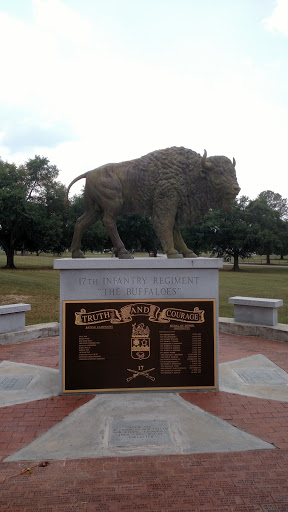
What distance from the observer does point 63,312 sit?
5094mm

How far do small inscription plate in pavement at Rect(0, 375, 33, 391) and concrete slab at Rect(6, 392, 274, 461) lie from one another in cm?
123

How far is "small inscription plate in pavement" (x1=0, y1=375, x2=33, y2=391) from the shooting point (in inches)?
207

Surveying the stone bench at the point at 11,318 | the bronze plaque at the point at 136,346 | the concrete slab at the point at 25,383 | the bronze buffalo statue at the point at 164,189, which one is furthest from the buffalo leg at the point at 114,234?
the stone bench at the point at 11,318

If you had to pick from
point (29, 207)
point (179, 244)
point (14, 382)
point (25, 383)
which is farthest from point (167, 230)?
point (29, 207)

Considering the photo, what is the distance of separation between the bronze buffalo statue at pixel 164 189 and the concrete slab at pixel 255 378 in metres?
2.03

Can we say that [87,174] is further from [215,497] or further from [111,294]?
[215,497]

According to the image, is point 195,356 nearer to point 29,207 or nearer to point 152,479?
point 152,479

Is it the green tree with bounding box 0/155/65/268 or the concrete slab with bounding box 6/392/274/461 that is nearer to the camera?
the concrete slab with bounding box 6/392/274/461

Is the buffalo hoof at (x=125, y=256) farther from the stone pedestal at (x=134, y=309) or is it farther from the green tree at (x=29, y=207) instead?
the green tree at (x=29, y=207)

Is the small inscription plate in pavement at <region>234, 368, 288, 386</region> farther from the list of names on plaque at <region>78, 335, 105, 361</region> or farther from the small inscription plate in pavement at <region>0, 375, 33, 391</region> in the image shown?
the small inscription plate in pavement at <region>0, 375, 33, 391</region>

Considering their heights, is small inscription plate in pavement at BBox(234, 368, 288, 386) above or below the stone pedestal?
below

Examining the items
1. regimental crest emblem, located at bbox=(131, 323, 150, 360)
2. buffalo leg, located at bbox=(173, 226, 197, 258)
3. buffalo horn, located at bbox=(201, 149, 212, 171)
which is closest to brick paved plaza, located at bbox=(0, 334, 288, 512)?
regimental crest emblem, located at bbox=(131, 323, 150, 360)

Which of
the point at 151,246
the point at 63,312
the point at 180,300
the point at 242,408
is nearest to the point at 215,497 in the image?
the point at 242,408

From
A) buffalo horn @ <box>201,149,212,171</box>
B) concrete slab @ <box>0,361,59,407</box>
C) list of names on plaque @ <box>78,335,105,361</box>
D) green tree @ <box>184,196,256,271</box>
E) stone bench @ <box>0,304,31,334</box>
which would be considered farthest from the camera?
green tree @ <box>184,196,256,271</box>
